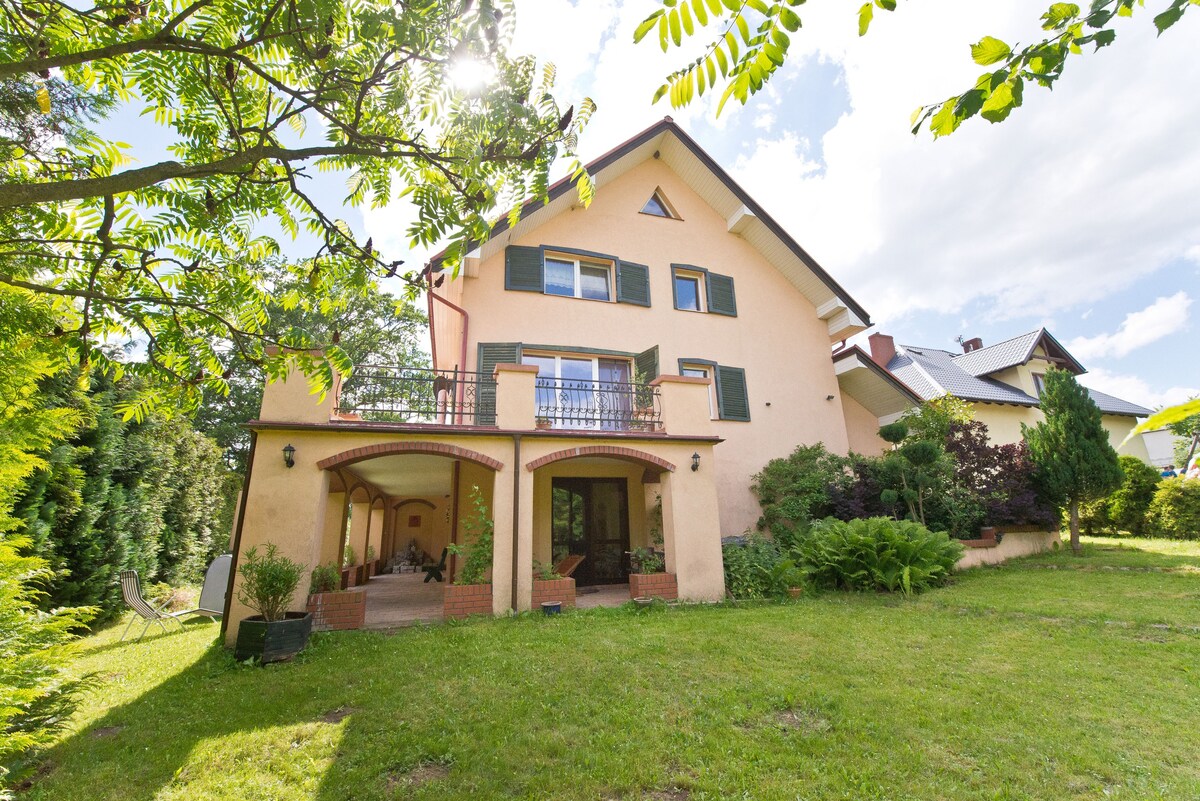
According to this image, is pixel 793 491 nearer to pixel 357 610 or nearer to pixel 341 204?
pixel 357 610

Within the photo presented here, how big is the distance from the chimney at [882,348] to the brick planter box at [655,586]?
1708cm

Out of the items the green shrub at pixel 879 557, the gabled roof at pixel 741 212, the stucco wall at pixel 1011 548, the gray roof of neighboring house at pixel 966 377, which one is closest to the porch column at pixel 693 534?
the green shrub at pixel 879 557

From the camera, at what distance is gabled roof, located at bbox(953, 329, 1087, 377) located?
20125 mm

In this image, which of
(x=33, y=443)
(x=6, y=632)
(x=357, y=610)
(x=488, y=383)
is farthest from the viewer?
(x=488, y=383)

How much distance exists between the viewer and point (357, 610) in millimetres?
7359

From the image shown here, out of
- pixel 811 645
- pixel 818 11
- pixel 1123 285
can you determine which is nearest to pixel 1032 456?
pixel 1123 285

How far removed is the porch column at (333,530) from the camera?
32.6ft

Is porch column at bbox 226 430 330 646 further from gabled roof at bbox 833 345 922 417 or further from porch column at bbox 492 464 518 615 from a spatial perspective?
gabled roof at bbox 833 345 922 417

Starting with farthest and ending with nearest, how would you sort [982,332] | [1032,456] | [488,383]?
1. [982,332]
2. [1032,456]
3. [488,383]

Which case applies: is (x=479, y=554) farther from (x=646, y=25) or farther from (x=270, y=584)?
(x=646, y=25)

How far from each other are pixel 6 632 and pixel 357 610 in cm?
410

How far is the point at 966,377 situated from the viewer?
67.7ft

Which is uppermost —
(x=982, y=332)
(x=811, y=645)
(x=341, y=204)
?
(x=982, y=332)

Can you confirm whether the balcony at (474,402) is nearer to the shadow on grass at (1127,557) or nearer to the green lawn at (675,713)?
the green lawn at (675,713)
